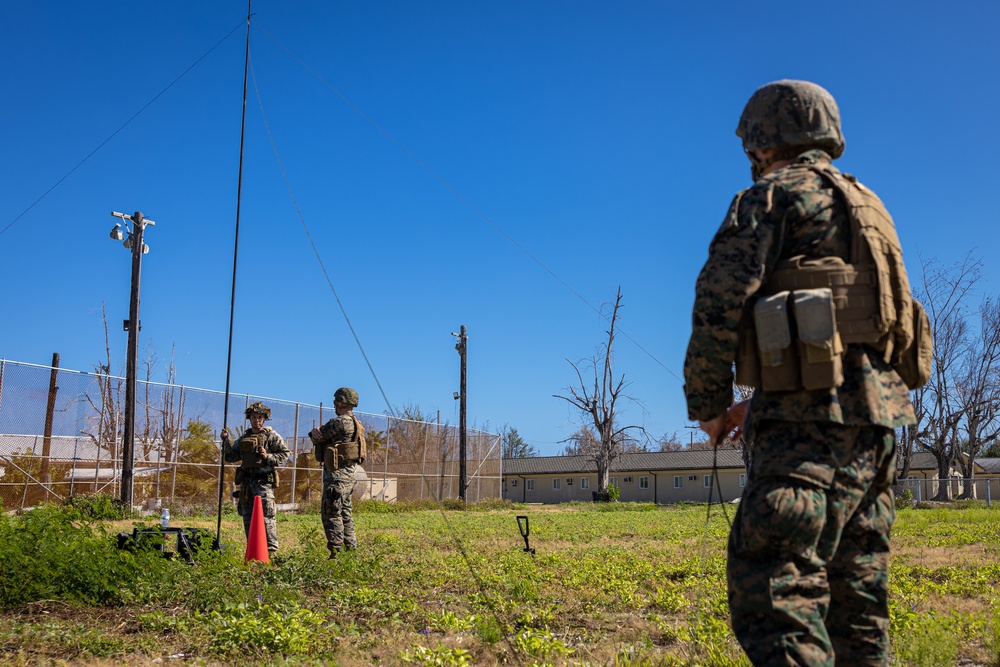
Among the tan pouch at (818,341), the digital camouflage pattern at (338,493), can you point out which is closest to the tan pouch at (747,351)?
the tan pouch at (818,341)

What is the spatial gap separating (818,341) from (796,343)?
0.08m

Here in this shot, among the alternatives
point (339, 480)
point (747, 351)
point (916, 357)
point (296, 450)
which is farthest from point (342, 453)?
point (296, 450)

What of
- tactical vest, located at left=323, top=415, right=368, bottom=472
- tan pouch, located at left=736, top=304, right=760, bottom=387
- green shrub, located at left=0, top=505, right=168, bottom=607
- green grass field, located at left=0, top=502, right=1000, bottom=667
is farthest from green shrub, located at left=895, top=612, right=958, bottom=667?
tactical vest, located at left=323, top=415, right=368, bottom=472

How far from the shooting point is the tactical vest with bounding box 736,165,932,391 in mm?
2658

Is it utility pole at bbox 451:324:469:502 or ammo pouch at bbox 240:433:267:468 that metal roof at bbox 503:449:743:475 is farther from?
ammo pouch at bbox 240:433:267:468

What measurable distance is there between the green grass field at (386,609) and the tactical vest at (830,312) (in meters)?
0.81

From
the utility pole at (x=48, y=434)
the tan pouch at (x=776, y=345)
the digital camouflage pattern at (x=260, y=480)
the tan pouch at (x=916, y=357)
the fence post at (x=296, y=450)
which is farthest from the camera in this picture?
the fence post at (x=296, y=450)

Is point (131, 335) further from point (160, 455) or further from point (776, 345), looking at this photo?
point (776, 345)

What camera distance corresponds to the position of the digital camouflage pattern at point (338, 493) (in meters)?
9.34

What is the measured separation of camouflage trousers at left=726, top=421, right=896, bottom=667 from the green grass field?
0.45 meters

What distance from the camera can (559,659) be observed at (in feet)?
14.4

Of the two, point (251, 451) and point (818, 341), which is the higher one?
point (818, 341)

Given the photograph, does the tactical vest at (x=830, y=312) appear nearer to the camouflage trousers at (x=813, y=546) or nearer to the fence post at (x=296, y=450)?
the camouflage trousers at (x=813, y=546)

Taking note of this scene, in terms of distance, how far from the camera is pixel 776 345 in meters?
2.70
